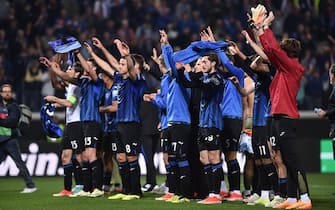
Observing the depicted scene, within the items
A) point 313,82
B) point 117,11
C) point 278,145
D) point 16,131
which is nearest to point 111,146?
point 16,131

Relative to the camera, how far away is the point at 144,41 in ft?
82.7

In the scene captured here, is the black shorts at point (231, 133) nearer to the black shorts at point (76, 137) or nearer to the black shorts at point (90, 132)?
the black shorts at point (90, 132)

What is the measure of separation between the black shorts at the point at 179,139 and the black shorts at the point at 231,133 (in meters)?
0.73

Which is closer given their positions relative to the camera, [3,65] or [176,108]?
[176,108]

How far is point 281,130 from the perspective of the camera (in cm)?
1190

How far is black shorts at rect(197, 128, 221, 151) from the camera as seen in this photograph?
12891 millimetres

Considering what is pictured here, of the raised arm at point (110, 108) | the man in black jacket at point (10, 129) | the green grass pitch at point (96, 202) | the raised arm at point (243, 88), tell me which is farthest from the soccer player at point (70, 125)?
the raised arm at point (243, 88)

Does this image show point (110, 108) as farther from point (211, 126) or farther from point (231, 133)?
point (211, 126)

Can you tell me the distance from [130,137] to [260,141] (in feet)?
7.45

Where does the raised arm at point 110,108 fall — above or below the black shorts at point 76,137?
above

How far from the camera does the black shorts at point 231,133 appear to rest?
13.7 metres

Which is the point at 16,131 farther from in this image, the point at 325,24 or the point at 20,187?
the point at 325,24

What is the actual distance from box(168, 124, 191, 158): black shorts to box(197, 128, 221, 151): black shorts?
14.2 inches

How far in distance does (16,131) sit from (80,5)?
10.8m
